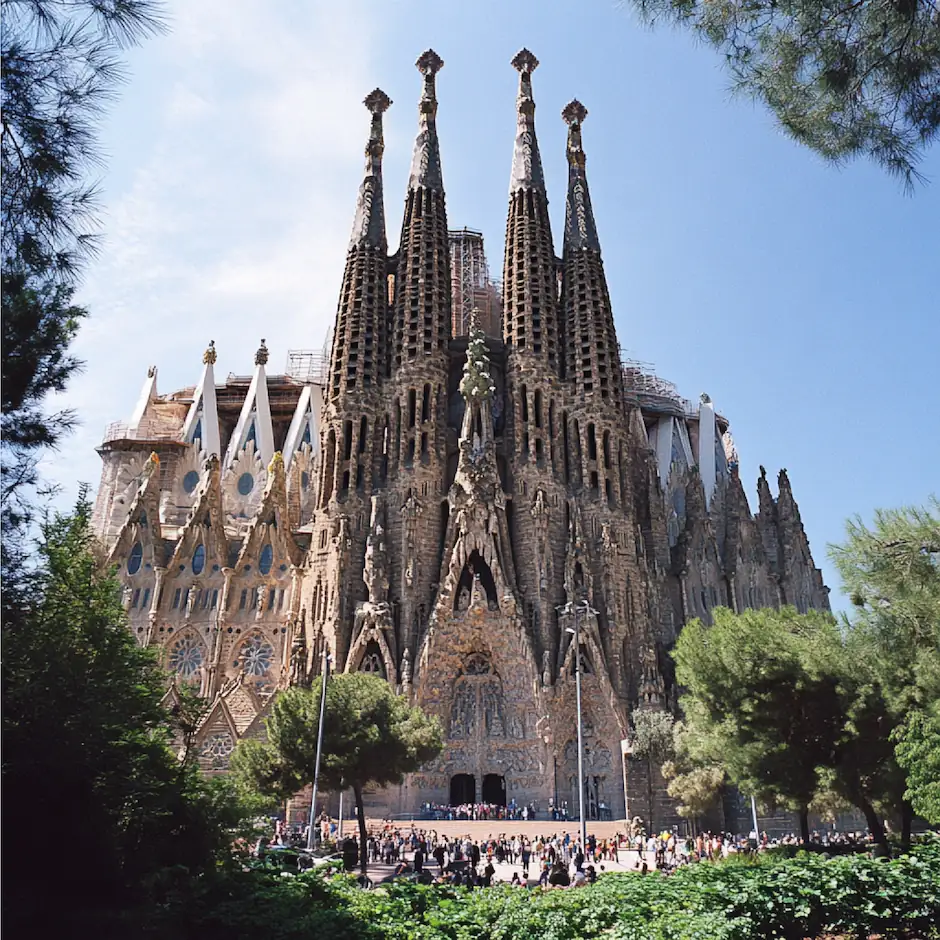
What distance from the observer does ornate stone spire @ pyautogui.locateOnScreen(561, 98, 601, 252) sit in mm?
36625

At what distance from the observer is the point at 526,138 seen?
38688 millimetres

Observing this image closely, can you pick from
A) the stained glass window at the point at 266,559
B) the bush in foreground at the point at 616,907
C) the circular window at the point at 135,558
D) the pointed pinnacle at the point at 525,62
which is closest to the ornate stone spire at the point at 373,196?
the pointed pinnacle at the point at 525,62

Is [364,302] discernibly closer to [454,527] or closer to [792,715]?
[454,527]

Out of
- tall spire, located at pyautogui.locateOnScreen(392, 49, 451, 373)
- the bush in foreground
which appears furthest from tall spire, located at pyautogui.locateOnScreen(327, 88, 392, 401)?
the bush in foreground

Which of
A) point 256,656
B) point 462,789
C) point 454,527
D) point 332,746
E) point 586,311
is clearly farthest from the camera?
point 586,311

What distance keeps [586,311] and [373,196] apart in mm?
10958

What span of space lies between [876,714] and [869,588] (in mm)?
5785

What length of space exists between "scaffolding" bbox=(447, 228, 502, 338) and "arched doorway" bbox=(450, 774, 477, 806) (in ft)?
73.2

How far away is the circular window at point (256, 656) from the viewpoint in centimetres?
3250

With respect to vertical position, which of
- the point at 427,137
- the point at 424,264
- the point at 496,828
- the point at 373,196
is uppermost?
the point at 427,137

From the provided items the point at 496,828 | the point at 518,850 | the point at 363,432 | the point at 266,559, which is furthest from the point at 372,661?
the point at 518,850

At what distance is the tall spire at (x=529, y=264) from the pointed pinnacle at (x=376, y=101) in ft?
21.4

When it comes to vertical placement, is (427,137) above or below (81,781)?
above

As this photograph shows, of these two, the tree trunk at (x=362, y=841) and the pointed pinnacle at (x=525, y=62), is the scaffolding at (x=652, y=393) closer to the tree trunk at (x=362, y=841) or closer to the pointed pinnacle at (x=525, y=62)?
the pointed pinnacle at (x=525, y=62)
